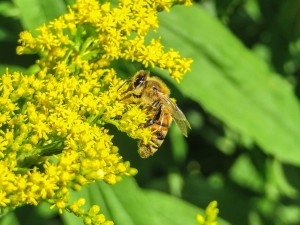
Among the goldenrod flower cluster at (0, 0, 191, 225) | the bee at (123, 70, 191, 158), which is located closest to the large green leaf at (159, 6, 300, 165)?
the bee at (123, 70, 191, 158)

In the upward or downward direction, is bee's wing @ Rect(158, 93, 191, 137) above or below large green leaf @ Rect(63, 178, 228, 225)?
above

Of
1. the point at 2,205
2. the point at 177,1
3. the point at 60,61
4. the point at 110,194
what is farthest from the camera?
the point at 110,194

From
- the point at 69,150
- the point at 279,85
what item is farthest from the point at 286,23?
the point at 69,150

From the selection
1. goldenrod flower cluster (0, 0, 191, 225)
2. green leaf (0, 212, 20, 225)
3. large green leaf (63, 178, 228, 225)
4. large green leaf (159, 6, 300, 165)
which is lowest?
green leaf (0, 212, 20, 225)

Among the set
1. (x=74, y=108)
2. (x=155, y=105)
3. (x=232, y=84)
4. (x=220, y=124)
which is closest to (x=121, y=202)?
(x=155, y=105)

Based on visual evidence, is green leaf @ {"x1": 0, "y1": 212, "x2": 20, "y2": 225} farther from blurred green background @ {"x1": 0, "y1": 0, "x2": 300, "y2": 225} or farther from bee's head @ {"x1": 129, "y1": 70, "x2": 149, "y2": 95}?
bee's head @ {"x1": 129, "y1": 70, "x2": 149, "y2": 95}

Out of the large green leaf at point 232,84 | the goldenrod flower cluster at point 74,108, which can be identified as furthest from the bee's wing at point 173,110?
→ the large green leaf at point 232,84

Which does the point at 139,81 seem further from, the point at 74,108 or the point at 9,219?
the point at 9,219

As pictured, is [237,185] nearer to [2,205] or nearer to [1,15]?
[1,15]
